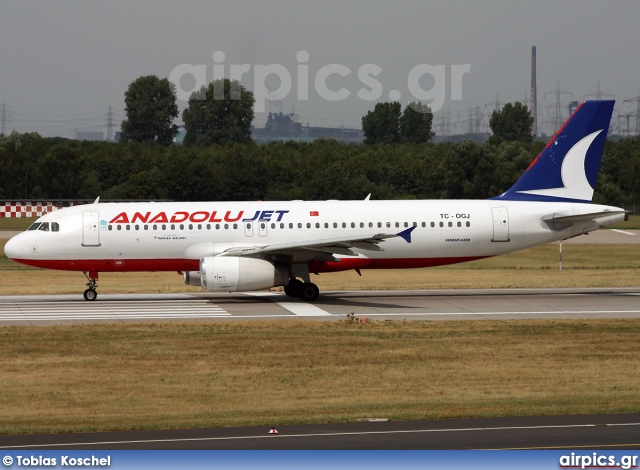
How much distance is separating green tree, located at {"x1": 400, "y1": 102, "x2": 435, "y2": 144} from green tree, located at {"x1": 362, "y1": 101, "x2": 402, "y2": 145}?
3.93 feet

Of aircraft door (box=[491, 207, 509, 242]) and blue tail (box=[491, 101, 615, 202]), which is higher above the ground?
blue tail (box=[491, 101, 615, 202])

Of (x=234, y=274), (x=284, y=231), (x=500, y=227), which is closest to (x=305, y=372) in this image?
(x=234, y=274)

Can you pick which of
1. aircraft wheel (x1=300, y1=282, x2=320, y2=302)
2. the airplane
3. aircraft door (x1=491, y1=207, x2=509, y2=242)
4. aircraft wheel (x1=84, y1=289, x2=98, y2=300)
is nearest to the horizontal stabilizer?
the airplane

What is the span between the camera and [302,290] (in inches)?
1469

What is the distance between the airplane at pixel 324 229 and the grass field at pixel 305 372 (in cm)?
623

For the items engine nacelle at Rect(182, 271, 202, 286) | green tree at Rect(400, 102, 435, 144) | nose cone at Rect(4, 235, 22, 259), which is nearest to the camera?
nose cone at Rect(4, 235, 22, 259)

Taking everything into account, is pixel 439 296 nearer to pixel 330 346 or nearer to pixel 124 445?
pixel 330 346

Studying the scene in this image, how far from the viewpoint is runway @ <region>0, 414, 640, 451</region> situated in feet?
51.1

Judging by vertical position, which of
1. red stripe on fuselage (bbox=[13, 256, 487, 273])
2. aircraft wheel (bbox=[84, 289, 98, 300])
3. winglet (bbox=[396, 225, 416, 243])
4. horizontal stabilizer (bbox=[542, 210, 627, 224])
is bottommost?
aircraft wheel (bbox=[84, 289, 98, 300])

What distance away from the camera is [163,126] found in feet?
551

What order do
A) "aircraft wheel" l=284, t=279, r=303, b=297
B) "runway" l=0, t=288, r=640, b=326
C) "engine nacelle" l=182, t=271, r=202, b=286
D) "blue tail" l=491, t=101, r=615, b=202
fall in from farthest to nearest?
"blue tail" l=491, t=101, r=615, b=202 < "aircraft wheel" l=284, t=279, r=303, b=297 < "engine nacelle" l=182, t=271, r=202, b=286 < "runway" l=0, t=288, r=640, b=326

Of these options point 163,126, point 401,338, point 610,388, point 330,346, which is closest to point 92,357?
point 330,346

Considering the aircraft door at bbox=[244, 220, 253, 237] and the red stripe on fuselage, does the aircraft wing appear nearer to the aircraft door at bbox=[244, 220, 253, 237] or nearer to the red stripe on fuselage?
the red stripe on fuselage

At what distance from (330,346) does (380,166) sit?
7422cm
